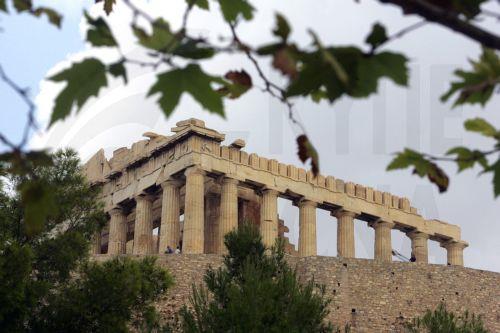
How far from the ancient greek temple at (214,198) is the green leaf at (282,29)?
115 feet

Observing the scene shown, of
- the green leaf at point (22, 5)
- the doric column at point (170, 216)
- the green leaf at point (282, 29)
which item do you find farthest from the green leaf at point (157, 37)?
the doric column at point (170, 216)

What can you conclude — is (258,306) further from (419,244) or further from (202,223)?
(419,244)

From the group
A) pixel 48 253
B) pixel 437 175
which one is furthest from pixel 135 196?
pixel 437 175

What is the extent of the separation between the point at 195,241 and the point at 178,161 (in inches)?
137

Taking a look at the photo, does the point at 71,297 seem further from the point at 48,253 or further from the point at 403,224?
the point at 403,224

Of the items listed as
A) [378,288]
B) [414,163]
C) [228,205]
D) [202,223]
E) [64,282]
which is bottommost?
[414,163]

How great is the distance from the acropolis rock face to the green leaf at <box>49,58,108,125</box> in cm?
2948

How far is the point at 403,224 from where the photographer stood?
46594mm

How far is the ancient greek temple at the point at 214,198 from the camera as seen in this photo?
39938 millimetres

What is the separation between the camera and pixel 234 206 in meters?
40.6

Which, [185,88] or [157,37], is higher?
[157,37]

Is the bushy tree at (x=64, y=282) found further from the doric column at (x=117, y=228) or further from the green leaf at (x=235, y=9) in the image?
the green leaf at (x=235, y=9)

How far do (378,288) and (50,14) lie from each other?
2918 cm

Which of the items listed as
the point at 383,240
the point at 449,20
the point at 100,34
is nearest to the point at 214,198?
the point at 383,240
